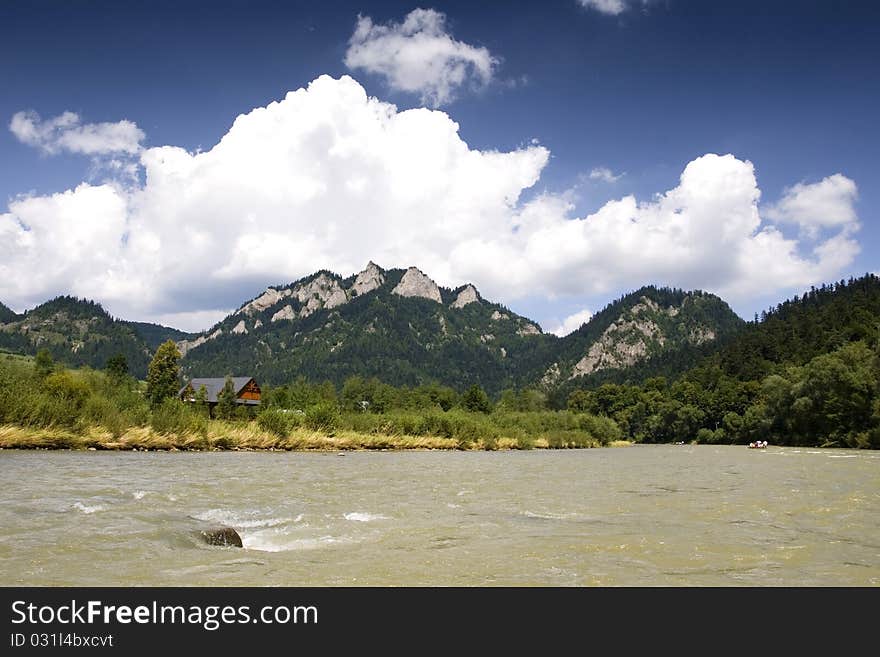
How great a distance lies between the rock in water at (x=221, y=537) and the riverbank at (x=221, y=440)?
22.9m

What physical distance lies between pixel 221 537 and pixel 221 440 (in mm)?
32864

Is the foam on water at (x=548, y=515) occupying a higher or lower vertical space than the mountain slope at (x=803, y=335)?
lower

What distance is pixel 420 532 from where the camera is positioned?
1127 centimetres

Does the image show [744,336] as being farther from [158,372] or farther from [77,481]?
[77,481]

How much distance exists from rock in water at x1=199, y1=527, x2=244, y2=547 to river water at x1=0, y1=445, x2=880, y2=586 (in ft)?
0.61

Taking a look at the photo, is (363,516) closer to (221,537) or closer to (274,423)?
(221,537)

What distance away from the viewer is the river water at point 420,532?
24.7ft

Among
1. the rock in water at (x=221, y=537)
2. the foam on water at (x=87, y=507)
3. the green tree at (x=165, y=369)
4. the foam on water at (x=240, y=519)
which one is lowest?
the foam on water at (x=240, y=519)

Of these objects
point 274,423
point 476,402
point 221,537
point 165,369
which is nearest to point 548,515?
point 221,537

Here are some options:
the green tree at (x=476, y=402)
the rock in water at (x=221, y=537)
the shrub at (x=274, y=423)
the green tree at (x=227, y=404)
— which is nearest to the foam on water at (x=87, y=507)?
the rock in water at (x=221, y=537)

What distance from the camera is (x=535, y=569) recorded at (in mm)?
8016

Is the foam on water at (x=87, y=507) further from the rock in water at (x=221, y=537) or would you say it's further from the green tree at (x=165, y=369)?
the green tree at (x=165, y=369)
